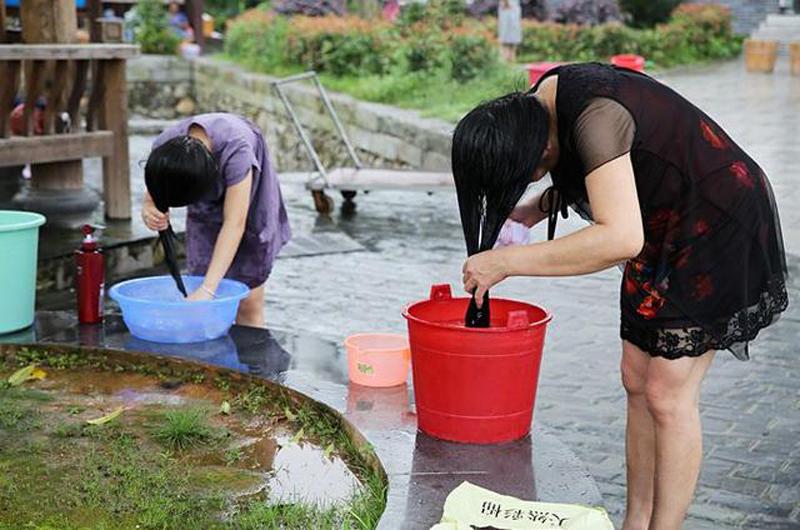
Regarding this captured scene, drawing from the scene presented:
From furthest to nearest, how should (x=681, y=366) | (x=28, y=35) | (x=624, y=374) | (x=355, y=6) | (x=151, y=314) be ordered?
(x=355, y=6) < (x=28, y=35) < (x=151, y=314) < (x=624, y=374) < (x=681, y=366)

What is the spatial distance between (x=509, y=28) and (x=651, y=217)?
1595cm

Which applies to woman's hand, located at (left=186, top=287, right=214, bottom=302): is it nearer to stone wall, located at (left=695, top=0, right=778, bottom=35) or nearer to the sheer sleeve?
the sheer sleeve

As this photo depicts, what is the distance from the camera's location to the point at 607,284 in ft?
24.3

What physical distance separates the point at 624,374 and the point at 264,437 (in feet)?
4.20

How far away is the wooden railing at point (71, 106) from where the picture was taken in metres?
7.50

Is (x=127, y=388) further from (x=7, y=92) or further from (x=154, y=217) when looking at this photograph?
(x=7, y=92)

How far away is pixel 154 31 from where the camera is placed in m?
21.1

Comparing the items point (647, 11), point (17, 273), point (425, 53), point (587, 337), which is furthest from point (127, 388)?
point (647, 11)

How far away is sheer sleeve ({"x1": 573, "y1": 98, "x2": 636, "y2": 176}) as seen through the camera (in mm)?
2988

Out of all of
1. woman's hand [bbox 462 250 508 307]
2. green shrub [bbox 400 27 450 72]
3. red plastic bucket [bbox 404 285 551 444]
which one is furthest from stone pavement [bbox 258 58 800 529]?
green shrub [bbox 400 27 450 72]

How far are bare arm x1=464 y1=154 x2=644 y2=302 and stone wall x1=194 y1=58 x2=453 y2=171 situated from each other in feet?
26.7

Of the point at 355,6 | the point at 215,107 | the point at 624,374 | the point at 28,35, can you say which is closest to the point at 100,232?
the point at 28,35

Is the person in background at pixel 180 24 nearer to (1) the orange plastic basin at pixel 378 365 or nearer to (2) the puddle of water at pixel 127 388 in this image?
(2) the puddle of water at pixel 127 388

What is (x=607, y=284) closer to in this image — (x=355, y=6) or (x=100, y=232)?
(x=100, y=232)
